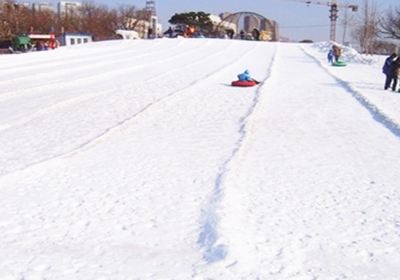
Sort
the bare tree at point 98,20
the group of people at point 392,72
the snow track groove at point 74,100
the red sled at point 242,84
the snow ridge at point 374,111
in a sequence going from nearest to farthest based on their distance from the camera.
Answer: the snow ridge at point 374,111, the snow track groove at point 74,100, the group of people at point 392,72, the red sled at point 242,84, the bare tree at point 98,20

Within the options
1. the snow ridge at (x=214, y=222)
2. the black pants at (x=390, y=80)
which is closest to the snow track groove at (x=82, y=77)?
the snow ridge at (x=214, y=222)

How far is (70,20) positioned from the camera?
8956cm

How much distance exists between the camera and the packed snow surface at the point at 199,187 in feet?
15.4

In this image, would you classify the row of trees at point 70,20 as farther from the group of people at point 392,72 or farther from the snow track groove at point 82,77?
the group of people at point 392,72

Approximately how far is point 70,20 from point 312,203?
88256 mm

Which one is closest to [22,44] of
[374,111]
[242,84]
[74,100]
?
[242,84]

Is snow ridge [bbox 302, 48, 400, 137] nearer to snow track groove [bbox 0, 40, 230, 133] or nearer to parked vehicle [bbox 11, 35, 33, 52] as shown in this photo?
snow track groove [bbox 0, 40, 230, 133]

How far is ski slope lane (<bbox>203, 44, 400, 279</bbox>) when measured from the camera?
4.61 m

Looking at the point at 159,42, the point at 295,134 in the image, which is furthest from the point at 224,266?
the point at 159,42

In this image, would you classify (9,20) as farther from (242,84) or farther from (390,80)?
(390,80)

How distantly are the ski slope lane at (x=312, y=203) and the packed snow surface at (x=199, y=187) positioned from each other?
19mm

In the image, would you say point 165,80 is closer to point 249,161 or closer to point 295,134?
point 295,134

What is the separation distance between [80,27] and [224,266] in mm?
88742

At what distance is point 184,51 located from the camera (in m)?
38.7
